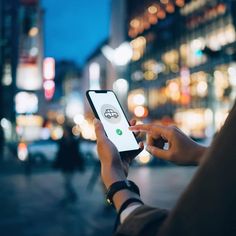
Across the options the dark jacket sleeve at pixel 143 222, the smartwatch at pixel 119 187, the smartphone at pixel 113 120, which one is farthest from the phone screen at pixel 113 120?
the dark jacket sleeve at pixel 143 222

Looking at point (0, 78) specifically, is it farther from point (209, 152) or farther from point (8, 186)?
point (209, 152)

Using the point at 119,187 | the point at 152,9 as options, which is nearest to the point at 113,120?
the point at 119,187

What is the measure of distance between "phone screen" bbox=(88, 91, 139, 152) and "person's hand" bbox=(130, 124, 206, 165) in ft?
0.29

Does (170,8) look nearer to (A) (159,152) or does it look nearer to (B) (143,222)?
(A) (159,152)

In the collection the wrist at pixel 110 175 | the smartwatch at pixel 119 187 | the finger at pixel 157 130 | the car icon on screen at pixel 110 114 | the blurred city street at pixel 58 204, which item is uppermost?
the car icon on screen at pixel 110 114

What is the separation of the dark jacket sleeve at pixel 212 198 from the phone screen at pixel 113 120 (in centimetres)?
84

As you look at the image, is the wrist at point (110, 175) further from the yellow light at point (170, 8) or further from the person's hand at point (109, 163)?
the yellow light at point (170, 8)

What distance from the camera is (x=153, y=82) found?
84.2 metres

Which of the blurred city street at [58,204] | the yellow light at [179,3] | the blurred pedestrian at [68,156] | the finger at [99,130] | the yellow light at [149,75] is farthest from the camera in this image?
the yellow light at [149,75]

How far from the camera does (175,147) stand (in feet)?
6.19

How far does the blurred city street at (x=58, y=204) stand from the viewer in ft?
27.0

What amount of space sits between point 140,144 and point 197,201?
0.99 metres

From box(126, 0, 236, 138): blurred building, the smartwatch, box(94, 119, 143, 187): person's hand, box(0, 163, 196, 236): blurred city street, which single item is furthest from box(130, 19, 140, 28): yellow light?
the smartwatch

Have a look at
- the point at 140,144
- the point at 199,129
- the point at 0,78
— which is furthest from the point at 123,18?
the point at 140,144
